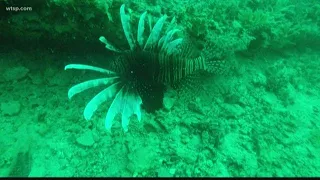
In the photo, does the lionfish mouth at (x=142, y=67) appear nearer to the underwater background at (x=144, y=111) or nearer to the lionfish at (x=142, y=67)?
the lionfish at (x=142, y=67)

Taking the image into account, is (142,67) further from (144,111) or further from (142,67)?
(144,111)

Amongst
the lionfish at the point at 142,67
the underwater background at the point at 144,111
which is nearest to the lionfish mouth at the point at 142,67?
the lionfish at the point at 142,67

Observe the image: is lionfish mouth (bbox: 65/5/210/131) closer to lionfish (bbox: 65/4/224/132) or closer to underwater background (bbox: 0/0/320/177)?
lionfish (bbox: 65/4/224/132)

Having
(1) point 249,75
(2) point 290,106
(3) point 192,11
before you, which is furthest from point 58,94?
(2) point 290,106

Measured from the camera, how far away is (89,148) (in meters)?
2.54

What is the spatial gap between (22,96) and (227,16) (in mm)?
3332

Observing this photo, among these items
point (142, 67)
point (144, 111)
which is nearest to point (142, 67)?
point (142, 67)

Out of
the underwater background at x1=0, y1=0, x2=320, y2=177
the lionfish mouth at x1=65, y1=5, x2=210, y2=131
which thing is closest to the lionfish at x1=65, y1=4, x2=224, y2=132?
the lionfish mouth at x1=65, y1=5, x2=210, y2=131

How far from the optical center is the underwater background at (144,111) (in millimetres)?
2410

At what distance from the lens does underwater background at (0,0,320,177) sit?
241 cm

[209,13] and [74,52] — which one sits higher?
[209,13]

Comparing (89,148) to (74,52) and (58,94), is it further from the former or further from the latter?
(74,52)

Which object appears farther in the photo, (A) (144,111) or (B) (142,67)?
(A) (144,111)

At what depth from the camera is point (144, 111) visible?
2896mm
